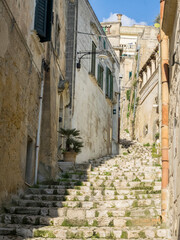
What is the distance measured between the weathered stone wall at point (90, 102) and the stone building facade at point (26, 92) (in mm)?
3342

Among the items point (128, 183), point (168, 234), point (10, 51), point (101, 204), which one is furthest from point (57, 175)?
point (168, 234)

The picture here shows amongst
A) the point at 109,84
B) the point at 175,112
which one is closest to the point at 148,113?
the point at 109,84

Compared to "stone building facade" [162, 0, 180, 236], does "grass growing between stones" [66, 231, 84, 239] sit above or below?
below

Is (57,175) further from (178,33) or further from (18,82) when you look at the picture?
(178,33)

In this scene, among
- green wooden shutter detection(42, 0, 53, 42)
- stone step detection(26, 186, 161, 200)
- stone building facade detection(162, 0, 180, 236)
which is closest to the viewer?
stone building facade detection(162, 0, 180, 236)

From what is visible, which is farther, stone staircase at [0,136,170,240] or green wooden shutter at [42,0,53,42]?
green wooden shutter at [42,0,53,42]

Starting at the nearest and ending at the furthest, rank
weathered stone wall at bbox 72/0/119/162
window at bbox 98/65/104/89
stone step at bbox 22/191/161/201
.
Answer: stone step at bbox 22/191/161/201, weathered stone wall at bbox 72/0/119/162, window at bbox 98/65/104/89

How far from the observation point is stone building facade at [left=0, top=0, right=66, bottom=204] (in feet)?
28.9

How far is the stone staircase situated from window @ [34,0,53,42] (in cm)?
381

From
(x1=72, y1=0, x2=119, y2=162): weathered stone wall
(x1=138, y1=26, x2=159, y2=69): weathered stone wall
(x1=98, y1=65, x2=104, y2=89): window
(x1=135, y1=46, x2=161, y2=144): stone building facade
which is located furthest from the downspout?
(x1=138, y1=26, x2=159, y2=69): weathered stone wall

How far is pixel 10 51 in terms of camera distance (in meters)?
9.05

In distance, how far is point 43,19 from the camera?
38.0 feet

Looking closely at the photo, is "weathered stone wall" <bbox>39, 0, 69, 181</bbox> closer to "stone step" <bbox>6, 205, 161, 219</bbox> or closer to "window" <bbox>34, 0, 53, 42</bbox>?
"window" <bbox>34, 0, 53, 42</bbox>

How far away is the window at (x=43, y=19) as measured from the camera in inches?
447
